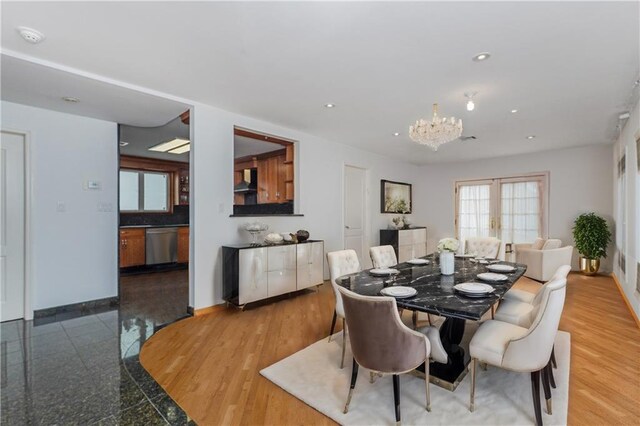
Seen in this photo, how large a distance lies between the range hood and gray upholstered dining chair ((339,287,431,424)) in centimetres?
531

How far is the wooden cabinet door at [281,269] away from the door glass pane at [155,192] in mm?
4522

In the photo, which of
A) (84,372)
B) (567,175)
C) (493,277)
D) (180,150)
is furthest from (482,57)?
(180,150)

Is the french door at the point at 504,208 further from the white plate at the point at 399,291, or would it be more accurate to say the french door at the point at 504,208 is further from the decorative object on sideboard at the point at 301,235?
the white plate at the point at 399,291

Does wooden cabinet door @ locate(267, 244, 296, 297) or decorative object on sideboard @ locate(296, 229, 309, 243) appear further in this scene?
decorative object on sideboard @ locate(296, 229, 309, 243)

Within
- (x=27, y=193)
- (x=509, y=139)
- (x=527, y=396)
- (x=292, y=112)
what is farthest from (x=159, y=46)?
(x=509, y=139)

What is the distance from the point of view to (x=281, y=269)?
4324mm

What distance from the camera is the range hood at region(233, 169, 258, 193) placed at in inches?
270

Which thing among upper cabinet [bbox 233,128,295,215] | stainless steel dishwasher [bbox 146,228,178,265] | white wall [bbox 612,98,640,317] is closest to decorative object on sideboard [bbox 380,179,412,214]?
upper cabinet [bbox 233,128,295,215]

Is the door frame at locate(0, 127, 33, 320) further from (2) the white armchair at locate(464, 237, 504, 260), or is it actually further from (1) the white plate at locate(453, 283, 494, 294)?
(2) the white armchair at locate(464, 237, 504, 260)

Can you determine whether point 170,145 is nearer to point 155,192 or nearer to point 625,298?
point 155,192

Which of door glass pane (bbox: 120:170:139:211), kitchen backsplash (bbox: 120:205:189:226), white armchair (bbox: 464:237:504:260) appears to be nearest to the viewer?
white armchair (bbox: 464:237:504:260)

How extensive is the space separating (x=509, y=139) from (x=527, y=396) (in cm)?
466

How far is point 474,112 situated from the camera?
4051 millimetres

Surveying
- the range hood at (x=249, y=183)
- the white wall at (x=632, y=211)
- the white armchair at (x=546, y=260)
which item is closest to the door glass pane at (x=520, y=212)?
the white wall at (x=632, y=211)
